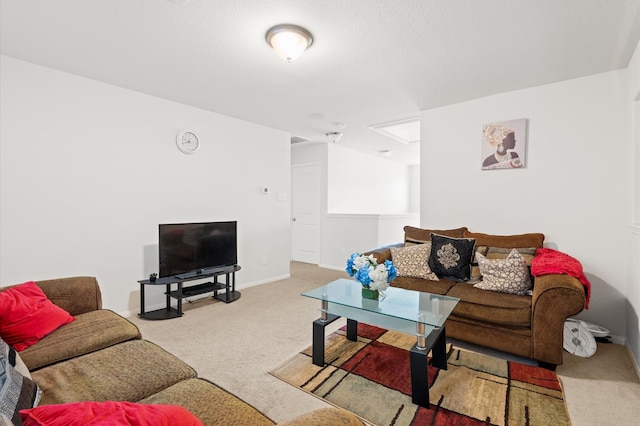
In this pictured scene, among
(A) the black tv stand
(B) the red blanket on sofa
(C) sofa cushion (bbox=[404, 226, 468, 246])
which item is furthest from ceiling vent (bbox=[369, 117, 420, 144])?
(A) the black tv stand

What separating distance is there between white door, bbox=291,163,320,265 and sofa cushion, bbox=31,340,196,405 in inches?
189

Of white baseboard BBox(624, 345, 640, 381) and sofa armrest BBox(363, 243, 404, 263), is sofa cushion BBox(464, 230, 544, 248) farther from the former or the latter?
white baseboard BBox(624, 345, 640, 381)

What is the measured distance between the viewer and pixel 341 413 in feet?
2.97

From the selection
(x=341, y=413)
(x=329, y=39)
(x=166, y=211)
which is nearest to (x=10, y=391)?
(x=341, y=413)

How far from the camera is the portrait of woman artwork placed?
130 inches

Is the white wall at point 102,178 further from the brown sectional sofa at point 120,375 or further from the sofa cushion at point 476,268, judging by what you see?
the sofa cushion at point 476,268

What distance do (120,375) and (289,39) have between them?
2.30m

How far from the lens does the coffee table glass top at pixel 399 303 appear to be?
204 cm

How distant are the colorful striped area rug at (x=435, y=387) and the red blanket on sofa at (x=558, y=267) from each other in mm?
726

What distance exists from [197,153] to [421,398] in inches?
144

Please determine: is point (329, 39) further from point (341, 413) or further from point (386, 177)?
point (386, 177)

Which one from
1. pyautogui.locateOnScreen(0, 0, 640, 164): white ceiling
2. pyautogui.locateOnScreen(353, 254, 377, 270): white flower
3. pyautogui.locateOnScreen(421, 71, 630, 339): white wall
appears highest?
pyautogui.locateOnScreen(0, 0, 640, 164): white ceiling

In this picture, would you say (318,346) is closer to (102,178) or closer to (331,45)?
(331,45)

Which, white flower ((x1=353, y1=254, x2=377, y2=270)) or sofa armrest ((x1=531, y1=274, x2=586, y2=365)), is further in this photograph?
white flower ((x1=353, y1=254, x2=377, y2=270))
